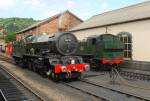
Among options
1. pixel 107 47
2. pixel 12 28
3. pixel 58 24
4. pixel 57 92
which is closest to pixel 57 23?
pixel 58 24

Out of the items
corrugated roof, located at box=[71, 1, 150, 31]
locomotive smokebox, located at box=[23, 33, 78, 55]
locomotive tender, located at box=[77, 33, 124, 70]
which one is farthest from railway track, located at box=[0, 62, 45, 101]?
corrugated roof, located at box=[71, 1, 150, 31]

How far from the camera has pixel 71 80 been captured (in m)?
16.5

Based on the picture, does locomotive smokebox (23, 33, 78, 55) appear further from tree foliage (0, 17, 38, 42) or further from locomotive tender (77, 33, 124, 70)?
tree foliage (0, 17, 38, 42)

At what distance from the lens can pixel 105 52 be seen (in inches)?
795

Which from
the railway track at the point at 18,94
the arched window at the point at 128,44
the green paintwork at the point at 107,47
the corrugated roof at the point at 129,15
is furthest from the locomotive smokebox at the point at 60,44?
the arched window at the point at 128,44

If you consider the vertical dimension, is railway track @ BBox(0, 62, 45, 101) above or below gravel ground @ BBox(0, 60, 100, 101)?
above

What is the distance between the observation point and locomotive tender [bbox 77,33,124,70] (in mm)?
20141

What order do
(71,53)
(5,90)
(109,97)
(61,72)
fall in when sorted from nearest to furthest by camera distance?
(109,97), (5,90), (61,72), (71,53)

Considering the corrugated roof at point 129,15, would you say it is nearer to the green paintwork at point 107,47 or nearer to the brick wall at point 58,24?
the green paintwork at point 107,47

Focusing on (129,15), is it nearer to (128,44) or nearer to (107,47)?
(128,44)

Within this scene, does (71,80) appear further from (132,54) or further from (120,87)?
(132,54)

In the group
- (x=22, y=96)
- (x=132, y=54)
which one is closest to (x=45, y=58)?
(x=22, y=96)

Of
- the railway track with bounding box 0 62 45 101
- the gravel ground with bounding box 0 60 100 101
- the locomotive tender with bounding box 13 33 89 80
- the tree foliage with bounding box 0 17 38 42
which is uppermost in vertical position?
the tree foliage with bounding box 0 17 38 42

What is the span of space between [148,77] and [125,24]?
8.53 metres
